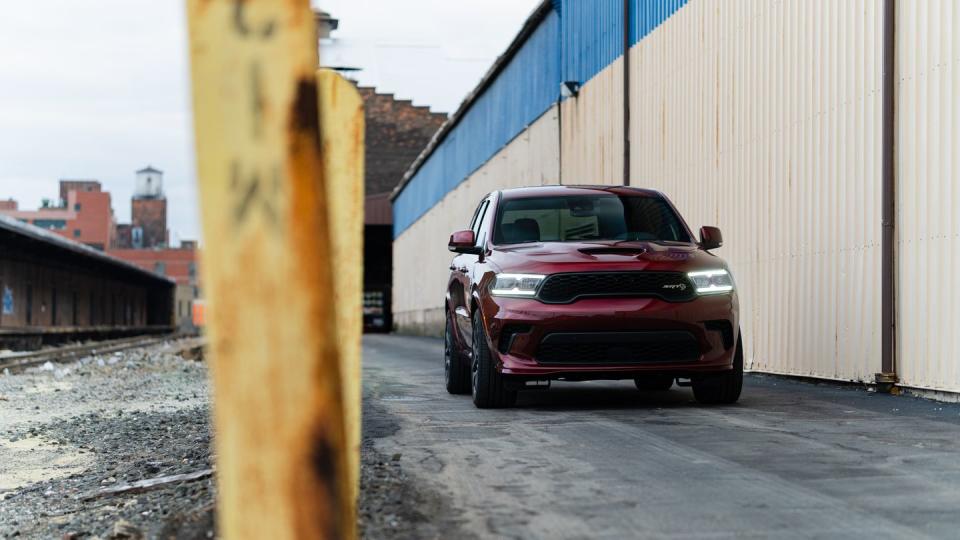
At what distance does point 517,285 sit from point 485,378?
2.75ft

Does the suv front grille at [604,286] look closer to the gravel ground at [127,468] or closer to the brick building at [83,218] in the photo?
the gravel ground at [127,468]

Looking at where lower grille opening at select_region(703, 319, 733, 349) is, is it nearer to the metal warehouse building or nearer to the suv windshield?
the suv windshield

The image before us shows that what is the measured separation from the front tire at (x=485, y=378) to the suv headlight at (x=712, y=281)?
65.6 inches

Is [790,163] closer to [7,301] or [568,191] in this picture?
[568,191]

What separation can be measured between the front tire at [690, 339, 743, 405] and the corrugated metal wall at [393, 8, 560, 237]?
18.0 m

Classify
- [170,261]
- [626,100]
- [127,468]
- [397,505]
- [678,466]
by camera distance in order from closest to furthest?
[397,505]
[678,466]
[127,468]
[626,100]
[170,261]

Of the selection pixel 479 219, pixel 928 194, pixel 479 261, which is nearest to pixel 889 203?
pixel 928 194

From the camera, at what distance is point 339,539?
289cm

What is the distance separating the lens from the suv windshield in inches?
408

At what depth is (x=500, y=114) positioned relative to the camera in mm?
35406

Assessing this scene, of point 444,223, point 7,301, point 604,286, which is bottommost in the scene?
point 7,301

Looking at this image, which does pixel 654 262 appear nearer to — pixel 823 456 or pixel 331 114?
pixel 823 456

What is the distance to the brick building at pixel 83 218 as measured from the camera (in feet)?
415

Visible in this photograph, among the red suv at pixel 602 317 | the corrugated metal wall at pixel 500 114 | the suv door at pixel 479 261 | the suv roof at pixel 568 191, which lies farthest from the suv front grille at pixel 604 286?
the corrugated metal wall at pixel 500 114
